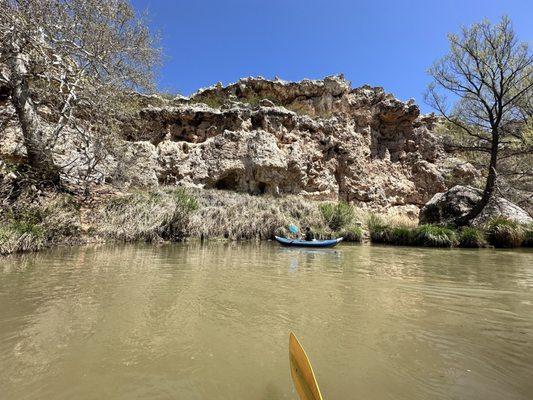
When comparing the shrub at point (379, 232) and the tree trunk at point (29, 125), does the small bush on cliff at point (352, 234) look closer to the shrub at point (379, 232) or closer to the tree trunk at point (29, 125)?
the shrub at point (379, 232)

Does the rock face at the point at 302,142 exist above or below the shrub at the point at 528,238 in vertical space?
above

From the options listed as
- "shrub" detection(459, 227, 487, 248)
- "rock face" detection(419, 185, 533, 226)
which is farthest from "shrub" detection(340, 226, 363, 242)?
"rock face" detection(419, 185, 533, 226)

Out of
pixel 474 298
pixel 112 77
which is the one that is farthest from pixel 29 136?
pixel 474 298

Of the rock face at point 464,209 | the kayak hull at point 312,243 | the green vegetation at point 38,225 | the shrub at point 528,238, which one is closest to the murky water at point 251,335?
the green vegetation at point 38,225

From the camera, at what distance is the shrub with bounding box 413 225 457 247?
38.8ft

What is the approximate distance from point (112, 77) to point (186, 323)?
10.7 meters

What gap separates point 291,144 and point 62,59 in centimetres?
1104

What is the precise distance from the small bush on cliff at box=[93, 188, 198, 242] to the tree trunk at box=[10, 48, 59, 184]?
5.95 ft

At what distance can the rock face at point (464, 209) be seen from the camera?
1341 centimetres

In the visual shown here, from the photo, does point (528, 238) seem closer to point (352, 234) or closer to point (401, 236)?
point (401, 236)

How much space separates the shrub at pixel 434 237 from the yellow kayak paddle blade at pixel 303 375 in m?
11.7

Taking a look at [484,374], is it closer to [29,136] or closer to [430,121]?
[29,136]

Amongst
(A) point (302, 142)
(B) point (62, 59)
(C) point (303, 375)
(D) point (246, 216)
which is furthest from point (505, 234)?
(B) point (62, 59)

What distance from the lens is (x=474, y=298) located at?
12.8 ft
